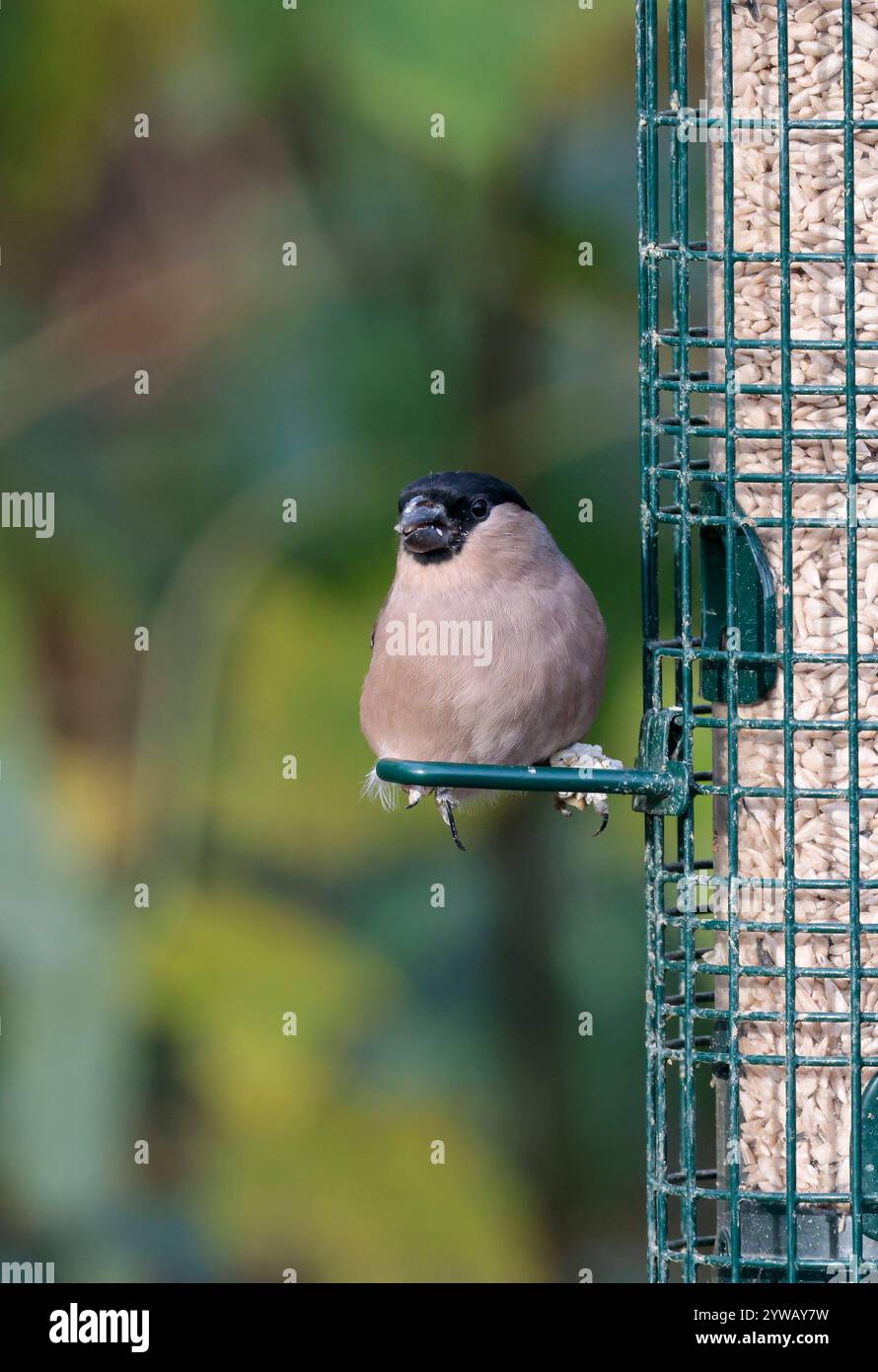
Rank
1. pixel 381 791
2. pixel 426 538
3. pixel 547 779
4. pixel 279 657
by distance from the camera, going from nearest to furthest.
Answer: pixel 547 779 < pixel 426 538 < pixel 381 791 < pixel 279 657

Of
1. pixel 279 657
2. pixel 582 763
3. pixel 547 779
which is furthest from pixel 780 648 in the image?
pixel 279 657

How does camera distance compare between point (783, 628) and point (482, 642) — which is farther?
point (482, 642)

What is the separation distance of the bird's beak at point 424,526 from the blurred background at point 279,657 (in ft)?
4.95

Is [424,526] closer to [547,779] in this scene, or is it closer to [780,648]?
[547,779]

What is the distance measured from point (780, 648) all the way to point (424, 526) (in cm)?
121

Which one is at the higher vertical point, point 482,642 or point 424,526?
point 424,526

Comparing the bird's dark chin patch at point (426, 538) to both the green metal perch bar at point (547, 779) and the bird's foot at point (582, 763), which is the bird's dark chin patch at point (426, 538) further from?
the green metal perch bar at point (547, 779)

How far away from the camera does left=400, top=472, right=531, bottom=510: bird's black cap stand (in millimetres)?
5645

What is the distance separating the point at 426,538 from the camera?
18.1 ft

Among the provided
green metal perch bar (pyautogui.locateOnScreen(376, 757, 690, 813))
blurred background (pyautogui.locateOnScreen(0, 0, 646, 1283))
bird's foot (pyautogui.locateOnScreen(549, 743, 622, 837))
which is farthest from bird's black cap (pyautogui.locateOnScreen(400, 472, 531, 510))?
blurred background (pyautogui.locateOnScreen(0, 0, 646, 1283))

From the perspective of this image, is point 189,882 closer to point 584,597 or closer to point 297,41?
point 584,597

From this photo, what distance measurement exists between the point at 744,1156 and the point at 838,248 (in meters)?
2.04

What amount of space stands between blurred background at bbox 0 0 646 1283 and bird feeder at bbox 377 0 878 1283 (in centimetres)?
222
